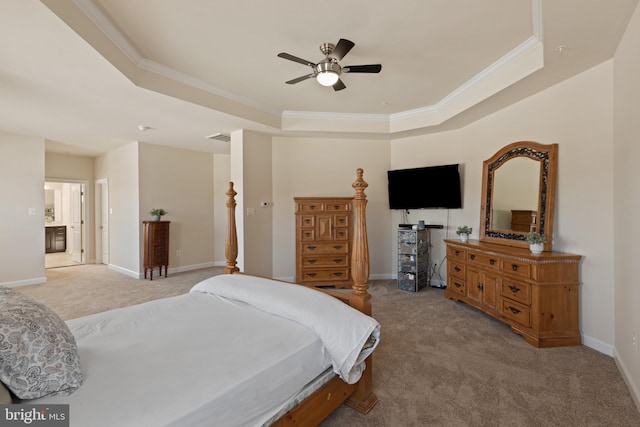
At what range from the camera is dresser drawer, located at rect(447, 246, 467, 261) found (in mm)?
3787

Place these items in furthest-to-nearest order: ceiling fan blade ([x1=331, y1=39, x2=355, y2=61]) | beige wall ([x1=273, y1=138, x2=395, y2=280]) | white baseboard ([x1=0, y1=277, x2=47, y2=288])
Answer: beige wall ([x1=273, y1=138, x2=395, y2=280]) < white baseboard ([x1=0, y1=277, x2=47, y2=288]) < ceiling fan blade ([x1=331, y1=39, x2=355, y2=61])

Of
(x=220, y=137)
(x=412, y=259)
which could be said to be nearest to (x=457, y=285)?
(x=412, y=259)

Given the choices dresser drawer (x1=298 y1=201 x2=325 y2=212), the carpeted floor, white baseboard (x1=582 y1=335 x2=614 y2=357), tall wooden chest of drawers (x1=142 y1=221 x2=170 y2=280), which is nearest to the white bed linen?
the carpeted floor

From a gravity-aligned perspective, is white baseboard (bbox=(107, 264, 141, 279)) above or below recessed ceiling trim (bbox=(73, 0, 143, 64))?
below

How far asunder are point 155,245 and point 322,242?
Result: 122 inches

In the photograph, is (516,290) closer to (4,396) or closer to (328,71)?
(328,71)

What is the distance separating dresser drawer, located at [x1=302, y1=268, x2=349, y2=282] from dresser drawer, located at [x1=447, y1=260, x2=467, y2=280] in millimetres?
1513

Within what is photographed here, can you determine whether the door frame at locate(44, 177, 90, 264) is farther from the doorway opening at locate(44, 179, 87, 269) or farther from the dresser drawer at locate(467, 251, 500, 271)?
the dresser drawer at locate(467, 251, 500, 271)

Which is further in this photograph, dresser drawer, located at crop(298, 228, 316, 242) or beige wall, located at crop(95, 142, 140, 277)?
beige wall, located at crop(95, 142, 140, 277)

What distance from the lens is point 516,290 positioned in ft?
9.69

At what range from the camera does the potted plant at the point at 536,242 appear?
114 inches

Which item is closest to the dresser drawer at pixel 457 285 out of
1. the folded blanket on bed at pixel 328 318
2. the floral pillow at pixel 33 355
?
the folded blanket on bed at pixel 328 318

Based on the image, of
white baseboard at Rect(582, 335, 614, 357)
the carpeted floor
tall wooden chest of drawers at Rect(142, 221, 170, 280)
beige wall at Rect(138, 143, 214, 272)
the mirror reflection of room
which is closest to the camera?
the carpeted floor

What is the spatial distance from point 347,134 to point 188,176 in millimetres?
3501
